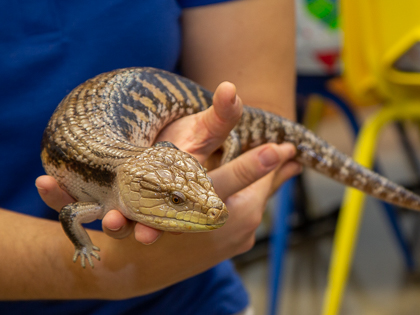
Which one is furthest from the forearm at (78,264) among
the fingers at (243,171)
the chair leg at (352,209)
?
the chair leg at (352,209)

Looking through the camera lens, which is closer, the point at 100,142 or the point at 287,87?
the point at 100,142

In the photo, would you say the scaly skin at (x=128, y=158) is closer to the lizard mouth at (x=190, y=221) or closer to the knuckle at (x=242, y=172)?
the lizard mouth at (x=190, y=221)

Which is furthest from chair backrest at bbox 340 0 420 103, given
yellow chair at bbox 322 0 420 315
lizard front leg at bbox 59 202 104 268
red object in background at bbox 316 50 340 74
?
lizard front leg at bbox 59 202 104 268

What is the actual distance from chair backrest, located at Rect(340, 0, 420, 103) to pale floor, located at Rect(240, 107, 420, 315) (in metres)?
0.85

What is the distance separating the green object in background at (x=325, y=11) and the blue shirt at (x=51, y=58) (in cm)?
91

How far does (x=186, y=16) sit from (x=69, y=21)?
0.30 metres

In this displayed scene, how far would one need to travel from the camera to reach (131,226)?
2.32 feet

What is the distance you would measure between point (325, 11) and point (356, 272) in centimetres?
135

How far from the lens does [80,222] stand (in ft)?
2.36

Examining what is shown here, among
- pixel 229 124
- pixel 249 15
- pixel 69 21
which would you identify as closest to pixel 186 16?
pixel 249 15

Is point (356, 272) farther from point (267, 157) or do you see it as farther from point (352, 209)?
point (267, 157)

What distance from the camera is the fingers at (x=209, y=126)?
70cm

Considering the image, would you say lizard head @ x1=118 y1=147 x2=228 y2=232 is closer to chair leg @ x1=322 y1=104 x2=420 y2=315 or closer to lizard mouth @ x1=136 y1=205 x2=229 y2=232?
lizard mouth @ x1=136 y1=205 x2=229 y2=232

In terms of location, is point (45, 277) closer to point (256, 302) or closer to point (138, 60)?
point (138, 60)
